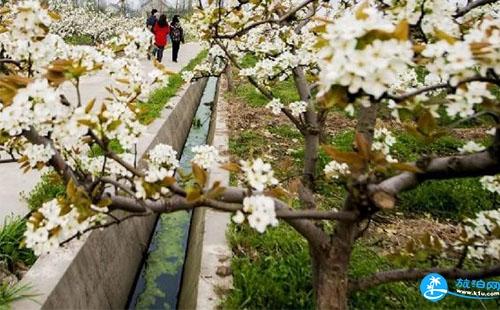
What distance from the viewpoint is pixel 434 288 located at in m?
3.25

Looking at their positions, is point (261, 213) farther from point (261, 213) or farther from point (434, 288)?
point (434, 288)

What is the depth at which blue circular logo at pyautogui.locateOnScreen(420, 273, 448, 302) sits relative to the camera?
3227 mm

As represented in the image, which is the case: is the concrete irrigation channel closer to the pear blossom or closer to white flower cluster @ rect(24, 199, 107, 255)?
white flower cluster @ rect(24, 199, 107, 255)

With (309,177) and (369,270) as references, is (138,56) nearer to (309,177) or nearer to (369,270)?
(309,177)

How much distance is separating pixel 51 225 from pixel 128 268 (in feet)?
10.2

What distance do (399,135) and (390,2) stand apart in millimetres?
5472

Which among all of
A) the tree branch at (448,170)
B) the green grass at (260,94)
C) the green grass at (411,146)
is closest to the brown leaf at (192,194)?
the tree branch at (448,170)

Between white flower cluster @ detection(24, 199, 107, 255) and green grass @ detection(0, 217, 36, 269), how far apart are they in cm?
199

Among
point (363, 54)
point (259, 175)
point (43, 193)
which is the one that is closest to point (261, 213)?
point (259, 175)

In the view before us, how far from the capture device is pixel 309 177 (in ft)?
12.5

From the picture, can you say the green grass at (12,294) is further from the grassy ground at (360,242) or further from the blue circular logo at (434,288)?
the blue circular logo at (434,288)

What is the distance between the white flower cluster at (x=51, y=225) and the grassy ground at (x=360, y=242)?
151 centimetres

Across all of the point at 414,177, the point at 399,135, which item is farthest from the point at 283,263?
the point at 399,135

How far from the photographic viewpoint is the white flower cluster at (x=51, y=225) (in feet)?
5.98
